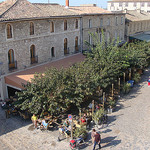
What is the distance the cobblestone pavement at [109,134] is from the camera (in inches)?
479

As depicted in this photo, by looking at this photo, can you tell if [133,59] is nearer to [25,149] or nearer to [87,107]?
[87,107]

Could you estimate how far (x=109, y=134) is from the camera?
13.2 meters

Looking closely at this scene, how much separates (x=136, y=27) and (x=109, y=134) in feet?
104

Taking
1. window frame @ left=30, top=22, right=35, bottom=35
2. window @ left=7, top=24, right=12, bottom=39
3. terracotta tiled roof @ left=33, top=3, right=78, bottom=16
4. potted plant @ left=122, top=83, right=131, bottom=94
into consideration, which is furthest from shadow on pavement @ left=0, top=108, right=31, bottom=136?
terracotta tiled roof @ left=33, top=3, right=78, bottom=16

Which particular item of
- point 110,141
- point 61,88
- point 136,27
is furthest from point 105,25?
point 110,141

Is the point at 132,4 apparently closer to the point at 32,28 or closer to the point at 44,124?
the point at 32,28

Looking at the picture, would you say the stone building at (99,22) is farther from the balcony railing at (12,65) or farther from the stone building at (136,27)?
the balcony railing at (12,65)

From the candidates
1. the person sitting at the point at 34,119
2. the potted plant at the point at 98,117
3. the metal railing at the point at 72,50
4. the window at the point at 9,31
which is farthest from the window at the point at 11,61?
the potted plant at the point at 98,117

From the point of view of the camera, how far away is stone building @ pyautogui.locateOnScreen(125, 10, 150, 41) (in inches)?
1485

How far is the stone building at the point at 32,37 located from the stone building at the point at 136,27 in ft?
42.0

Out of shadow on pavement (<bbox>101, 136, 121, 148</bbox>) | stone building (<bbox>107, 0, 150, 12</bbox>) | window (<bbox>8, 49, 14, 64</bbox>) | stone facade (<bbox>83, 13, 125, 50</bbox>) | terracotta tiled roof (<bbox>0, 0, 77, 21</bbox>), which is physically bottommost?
shadow on pavement (<bbox>101, 136, 121, 148</bbox>)

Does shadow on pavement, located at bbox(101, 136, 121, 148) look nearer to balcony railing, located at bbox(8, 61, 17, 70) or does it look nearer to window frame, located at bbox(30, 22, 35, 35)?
balcony railing, located at bbox(8, 61, 17, 70)

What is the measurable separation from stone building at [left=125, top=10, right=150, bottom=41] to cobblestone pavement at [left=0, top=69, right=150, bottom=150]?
23.5 m

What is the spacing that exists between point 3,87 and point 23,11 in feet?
23.0
